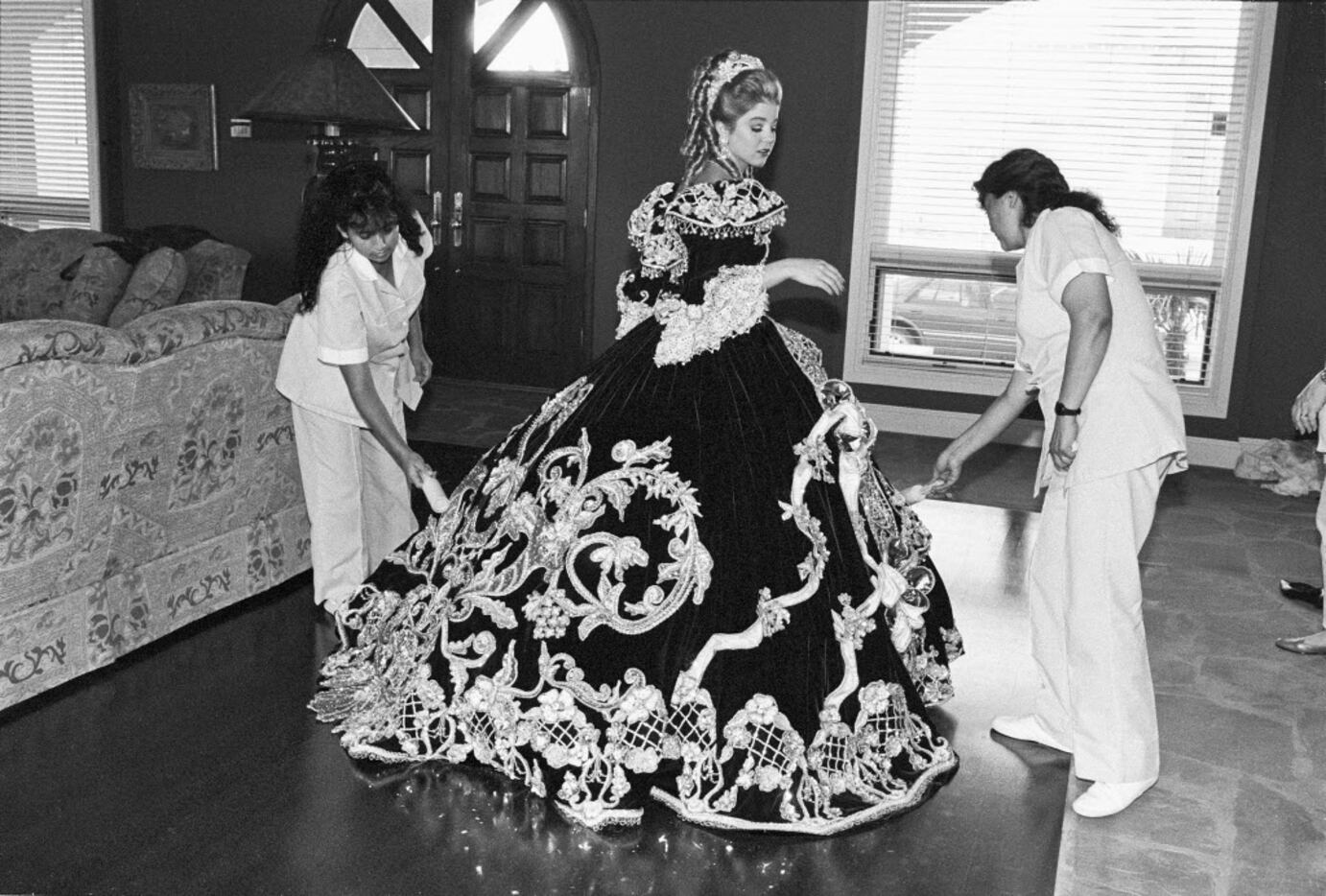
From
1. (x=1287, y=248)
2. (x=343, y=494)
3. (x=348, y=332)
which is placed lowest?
(x=343, y=494)

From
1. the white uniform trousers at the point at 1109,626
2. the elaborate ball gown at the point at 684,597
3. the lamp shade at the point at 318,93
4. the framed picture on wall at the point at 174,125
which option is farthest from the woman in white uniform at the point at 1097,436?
the framed picture on wall at the point at 174,125

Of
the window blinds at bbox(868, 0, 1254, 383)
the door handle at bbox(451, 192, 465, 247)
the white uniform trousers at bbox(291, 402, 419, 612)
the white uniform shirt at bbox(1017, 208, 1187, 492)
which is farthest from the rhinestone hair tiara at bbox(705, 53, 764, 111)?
the door handle at bbox(451, 192, 465, 247)

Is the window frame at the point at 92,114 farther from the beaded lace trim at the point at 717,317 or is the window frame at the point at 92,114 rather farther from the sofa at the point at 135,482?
the beaded lace trim at the point at 717,317

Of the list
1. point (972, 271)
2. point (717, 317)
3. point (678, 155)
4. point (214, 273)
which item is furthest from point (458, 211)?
point (717, 317)

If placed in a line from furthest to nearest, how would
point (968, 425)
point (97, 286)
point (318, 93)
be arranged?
1. point (968, 425)
2. point (97, 286)
3. point (318, 93)

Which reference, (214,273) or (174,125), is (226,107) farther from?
(214,273)

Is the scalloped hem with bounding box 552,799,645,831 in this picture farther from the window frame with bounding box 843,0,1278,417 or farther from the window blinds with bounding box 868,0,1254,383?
the window blinds with bounding box 868,0,1254,383

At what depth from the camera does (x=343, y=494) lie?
153 inches

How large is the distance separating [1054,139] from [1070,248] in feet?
15.5

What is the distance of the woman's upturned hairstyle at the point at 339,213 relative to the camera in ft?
11.8

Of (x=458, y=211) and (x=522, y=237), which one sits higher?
(x=458, y=211)

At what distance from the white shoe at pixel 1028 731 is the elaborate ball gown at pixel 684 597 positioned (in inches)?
13.7

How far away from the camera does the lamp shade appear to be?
14.9 feet

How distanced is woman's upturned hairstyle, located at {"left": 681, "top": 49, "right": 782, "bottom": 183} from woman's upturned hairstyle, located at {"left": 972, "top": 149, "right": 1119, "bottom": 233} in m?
0.55
